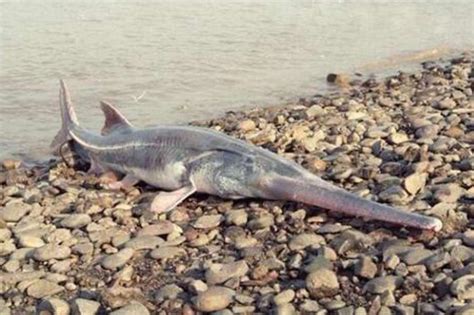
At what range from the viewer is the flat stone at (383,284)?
179 inches

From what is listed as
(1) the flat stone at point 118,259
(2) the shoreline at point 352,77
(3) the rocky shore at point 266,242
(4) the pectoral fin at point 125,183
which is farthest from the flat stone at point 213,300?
(2) the shoreline at point 352,77

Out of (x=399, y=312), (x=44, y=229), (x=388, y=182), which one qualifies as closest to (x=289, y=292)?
(x=399, y=312)

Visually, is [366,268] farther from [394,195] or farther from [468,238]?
[394,195]

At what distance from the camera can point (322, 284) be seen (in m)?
4.68

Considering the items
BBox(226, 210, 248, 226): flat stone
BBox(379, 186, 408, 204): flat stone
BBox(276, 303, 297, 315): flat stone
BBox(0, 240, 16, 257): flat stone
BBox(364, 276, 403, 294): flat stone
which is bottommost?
BBox(0, 240, 16, 257): flat stone

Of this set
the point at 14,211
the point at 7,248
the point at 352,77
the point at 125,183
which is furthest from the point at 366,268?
the point at 352,77

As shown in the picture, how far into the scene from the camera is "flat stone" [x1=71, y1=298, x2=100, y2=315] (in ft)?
15.3

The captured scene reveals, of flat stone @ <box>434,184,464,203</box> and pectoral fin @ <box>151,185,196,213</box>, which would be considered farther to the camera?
pectoral fin @ <box>151,185,196,213</box>

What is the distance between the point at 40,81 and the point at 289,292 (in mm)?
11316

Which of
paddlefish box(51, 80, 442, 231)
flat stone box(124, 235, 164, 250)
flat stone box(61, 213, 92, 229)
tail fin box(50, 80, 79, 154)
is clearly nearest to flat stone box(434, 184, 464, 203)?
paddlefish box(51, 80, 442, 231)

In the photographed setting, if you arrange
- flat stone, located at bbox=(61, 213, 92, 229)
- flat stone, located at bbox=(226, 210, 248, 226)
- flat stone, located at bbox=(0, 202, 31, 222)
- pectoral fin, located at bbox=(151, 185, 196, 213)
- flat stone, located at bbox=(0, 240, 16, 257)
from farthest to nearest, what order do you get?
flat stone, located at bbox=(0, 202, 31, 222)
pectoral fin, located at bbox=(151, 185, 196, 213)
flat stone, located at bbox=(61, 213, 92, 229)
flat stone, located at bbox=(226, 210, 248, 226)
flat stone, located at bbox=(0, 240, 16, 257)

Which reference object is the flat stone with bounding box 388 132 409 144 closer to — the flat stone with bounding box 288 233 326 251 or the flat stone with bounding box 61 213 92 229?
the flat stone with bounding box 288 233 326 251

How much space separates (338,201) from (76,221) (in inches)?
99.1

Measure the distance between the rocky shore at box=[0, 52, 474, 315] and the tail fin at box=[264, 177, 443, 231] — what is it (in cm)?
11
